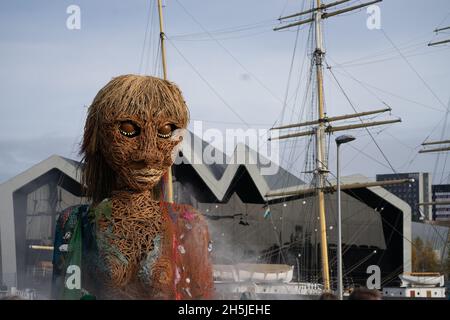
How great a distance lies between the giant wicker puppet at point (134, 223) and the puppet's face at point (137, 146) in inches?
0.7

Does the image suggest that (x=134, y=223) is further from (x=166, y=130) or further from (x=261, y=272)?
(x=261, y=272)

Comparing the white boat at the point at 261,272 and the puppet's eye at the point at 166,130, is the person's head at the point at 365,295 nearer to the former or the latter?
→ the puppet's eye at the point at 166,130

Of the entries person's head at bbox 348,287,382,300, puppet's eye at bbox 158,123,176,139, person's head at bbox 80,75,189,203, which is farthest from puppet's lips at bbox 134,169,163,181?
person's head at bbox 348,287,382,300

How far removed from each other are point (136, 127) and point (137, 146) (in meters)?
0.32

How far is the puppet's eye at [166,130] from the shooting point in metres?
12.4

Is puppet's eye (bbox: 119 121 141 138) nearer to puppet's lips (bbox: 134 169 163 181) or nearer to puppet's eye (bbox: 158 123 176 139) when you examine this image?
puppet's eye (bbox: 158 123 176 139)

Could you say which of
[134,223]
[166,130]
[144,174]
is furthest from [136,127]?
[134,223]

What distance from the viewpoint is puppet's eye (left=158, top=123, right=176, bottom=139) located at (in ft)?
40.5

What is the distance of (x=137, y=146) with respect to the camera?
12227mm

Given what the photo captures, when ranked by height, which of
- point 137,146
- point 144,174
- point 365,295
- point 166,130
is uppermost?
Answer: point 166,130

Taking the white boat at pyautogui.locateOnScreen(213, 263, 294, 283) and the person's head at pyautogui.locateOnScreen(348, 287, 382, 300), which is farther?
the white boat at pyautogui.locateOnScreen(213, 263, 294, 283)

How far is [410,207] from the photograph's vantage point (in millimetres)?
46344

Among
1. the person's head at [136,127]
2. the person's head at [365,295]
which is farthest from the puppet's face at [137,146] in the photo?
the person's head at [365,295]
